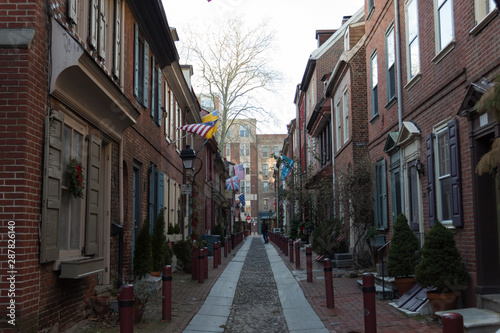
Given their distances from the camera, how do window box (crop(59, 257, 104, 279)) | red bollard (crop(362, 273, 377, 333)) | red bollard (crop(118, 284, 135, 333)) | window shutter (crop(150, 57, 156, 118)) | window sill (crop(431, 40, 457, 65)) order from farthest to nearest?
window shutter (crop(150, 57, 156, 118)), window sill (crop(431, 40, 457, 65)), window box (crop(59, 257, 104, 279)), red bollard (crop(362, 273, 377, 333)), red bollard (crop(118, 284, 135, 333))

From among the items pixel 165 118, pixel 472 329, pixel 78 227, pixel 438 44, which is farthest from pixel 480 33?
pixel 165 118

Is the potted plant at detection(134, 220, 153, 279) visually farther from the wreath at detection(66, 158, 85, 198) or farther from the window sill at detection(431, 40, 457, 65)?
the window sill at detection(431, 40, 457, 65)

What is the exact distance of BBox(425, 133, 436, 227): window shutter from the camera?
9.69m

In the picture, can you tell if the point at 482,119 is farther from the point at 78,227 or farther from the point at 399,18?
the point at 78,227

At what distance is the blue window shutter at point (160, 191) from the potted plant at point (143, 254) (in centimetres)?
433

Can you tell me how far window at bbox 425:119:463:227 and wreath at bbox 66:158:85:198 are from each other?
18.6 feet

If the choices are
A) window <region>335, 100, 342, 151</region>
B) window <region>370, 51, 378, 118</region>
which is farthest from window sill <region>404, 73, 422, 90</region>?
window <region>335, 100, 342, 151</region>

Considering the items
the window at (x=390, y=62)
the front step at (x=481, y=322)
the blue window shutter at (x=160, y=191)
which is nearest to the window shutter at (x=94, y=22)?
the front step at (x=481, y=322)

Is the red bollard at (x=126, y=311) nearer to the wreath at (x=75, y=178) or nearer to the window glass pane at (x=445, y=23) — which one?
the wreath at (x=75, y=178)

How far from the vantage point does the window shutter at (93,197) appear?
8.10m

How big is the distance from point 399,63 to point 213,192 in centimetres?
2395

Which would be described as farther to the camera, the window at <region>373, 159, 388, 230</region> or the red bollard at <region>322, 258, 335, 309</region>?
the window at <region>373, 159, 388, 230</region>

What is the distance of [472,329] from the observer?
6.39 meters

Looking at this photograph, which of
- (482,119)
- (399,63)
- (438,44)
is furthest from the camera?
(399,63)
